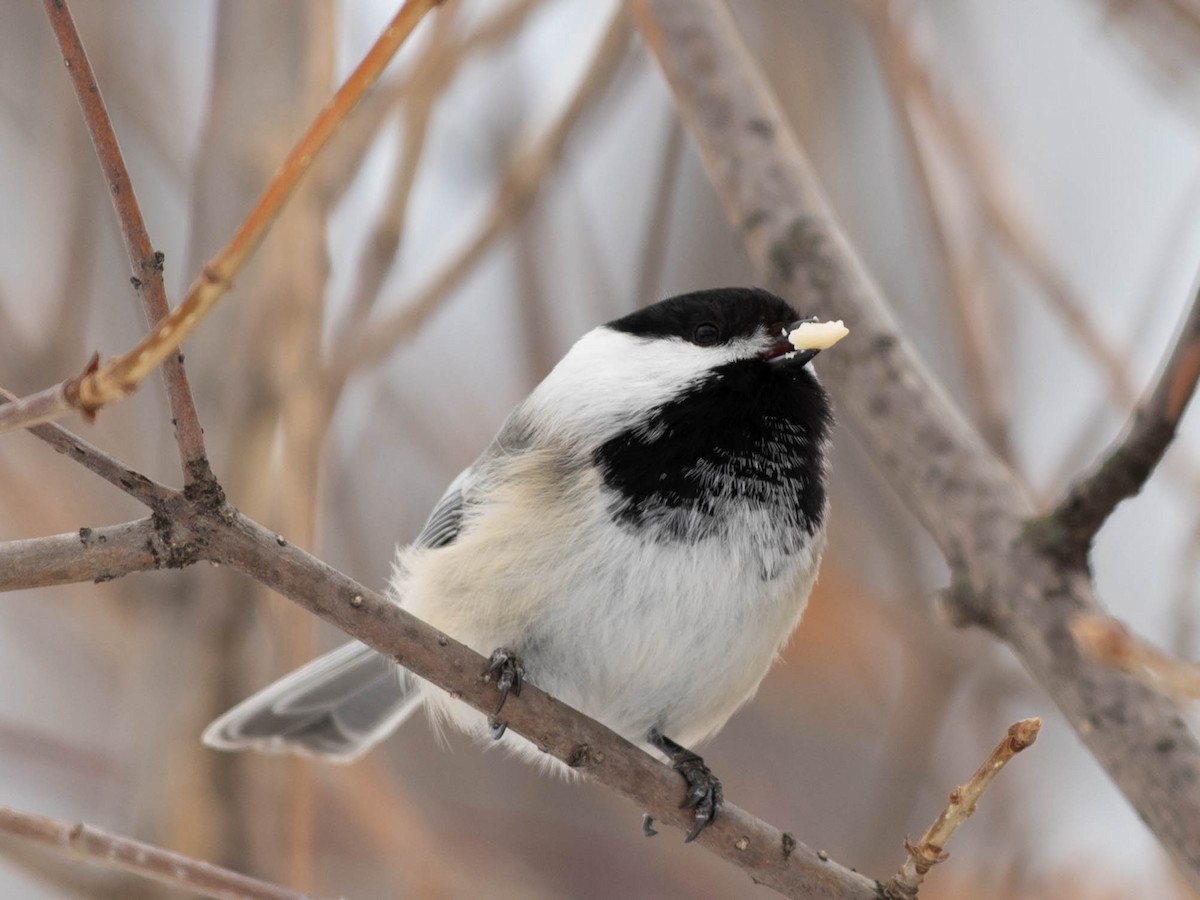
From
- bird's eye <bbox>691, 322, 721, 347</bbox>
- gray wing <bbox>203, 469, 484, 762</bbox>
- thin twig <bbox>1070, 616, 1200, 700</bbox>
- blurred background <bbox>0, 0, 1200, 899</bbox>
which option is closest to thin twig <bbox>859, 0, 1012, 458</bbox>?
blurred background <bbox>0, 0, 1200, 899</bbox>

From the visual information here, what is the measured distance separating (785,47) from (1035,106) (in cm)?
111

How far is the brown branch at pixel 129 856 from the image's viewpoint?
1.15 m

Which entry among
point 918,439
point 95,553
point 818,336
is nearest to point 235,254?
point 95,553

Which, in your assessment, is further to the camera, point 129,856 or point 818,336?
point 818,336

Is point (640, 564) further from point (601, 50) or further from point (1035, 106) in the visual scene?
point (1035, 106)

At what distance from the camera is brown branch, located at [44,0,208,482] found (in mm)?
854

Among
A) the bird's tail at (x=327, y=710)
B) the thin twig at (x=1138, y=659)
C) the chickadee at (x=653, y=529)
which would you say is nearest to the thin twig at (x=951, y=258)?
the chickadee at (x=653, y=529)

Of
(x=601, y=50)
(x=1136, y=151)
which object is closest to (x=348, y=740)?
(x=601, y=50)

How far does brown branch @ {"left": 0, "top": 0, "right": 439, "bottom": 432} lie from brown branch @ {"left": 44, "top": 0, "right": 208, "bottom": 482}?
0.13 meters

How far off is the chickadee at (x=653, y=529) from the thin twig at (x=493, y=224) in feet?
0.95

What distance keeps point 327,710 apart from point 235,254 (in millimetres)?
1403

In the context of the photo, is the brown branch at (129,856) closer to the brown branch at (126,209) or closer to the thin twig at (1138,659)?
the brown branch at (126,209)

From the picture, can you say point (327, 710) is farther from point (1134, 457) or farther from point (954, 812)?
point (1134, 457)

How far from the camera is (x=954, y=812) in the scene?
3.78 feet
